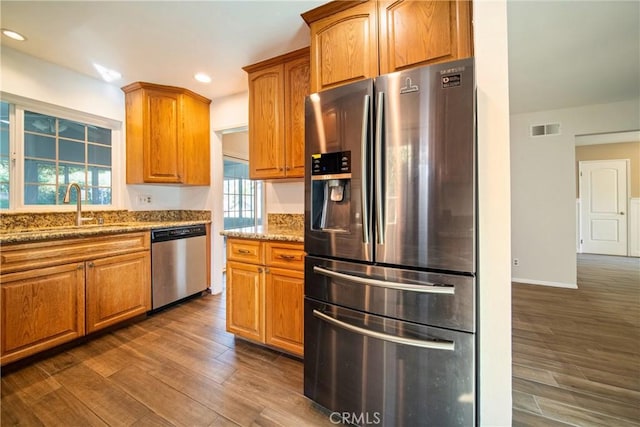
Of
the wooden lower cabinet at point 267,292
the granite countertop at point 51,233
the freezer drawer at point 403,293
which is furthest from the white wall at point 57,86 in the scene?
the freezer drawer at point 403,293

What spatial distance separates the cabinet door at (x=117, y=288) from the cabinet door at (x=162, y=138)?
967mm

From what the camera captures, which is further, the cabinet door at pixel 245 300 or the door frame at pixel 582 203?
the door frame at pixel 582 203

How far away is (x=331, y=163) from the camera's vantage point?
1.38 meters

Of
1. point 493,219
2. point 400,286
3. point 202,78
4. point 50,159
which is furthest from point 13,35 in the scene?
point 493,219

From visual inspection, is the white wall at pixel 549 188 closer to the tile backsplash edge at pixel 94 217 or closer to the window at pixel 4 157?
the tile backsplash edge at pixel 94 217

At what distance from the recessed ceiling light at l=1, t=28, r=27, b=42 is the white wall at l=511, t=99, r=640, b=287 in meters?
5.68

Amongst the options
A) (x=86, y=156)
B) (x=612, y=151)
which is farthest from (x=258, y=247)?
(x=612, y=151)

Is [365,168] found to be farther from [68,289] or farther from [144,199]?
[144,199]

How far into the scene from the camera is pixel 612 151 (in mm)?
5477

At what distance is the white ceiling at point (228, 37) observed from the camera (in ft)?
5.74

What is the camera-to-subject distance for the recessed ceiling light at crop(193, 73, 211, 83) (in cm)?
264

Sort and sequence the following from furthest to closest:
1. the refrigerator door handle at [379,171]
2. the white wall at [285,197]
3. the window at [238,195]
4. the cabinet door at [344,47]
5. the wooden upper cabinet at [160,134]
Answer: the window at [238,195] < the wooden upper cabinet at [160,134] < the white wall at [285,197] < the cabinet door at [344,47] < the refrigerator door handle at [379,171]

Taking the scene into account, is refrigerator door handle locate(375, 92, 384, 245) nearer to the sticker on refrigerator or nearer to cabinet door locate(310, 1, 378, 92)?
the sticker on refrigerator

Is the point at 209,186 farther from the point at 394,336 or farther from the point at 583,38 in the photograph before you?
the point at 583,38
